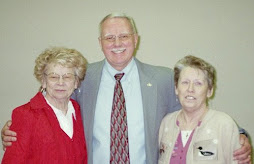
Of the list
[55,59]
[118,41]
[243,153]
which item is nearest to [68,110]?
[55,59]

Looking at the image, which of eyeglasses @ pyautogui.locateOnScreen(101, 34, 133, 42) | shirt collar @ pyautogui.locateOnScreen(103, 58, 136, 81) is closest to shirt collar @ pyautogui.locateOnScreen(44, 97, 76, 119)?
shirt collar @ pyautogui.locateOnScreen(103, 58, 136, 81)

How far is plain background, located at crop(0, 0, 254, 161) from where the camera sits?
→ 2926 mm

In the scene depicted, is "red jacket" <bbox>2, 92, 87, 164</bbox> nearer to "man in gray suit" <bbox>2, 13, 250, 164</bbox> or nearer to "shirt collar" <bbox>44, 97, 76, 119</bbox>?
"shirt collar" <bbox>44, 97, 76, 119</bbox>

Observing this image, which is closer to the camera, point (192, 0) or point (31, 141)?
point (31, 141)

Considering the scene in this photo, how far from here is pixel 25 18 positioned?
3.01 meters

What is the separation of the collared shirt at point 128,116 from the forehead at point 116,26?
0.29 meters

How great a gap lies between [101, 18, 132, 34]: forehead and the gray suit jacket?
30 centimetres

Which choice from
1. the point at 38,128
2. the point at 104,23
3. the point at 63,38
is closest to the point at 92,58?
the point at 63,38

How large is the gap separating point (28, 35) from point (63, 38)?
44cm

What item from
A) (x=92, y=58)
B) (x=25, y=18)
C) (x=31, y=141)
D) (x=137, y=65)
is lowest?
(x=31, y=141)

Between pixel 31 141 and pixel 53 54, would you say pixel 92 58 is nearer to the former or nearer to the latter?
pixel 53 54

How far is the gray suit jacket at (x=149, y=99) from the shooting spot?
73.3 inches

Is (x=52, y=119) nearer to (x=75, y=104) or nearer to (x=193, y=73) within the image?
(x=75, y=104)

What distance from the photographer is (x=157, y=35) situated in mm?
2951
